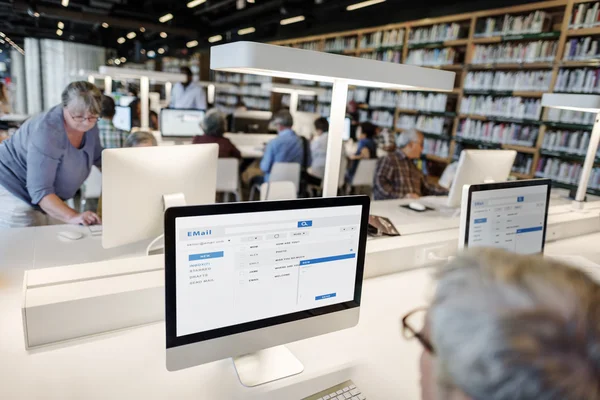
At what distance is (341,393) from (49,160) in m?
1.77

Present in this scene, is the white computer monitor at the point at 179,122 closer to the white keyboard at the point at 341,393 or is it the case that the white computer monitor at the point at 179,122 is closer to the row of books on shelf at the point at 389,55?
the row of books on shelf at the point at 389,55

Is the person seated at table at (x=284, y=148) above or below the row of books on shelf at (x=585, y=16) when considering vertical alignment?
below

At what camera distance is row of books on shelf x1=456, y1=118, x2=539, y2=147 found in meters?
4.91

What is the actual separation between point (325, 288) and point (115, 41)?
16307mm

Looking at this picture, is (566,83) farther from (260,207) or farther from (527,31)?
(260,207)

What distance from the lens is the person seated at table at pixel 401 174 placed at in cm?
335

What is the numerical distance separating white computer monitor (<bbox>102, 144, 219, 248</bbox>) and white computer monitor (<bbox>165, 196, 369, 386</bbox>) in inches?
26.7

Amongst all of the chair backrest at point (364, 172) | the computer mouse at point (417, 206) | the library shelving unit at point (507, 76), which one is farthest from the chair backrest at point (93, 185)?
the library shelving unit at point (507, 76)

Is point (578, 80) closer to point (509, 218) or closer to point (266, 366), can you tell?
point (509, 218)

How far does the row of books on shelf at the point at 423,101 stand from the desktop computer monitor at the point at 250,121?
2.11 metres

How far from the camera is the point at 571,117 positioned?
14.6 ft

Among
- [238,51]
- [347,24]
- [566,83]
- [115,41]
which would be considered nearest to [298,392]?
[238,51]

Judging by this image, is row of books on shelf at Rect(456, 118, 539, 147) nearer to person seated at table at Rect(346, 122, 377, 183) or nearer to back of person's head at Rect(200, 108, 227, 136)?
person seated at table at Rect(346, 122, 377, 183)

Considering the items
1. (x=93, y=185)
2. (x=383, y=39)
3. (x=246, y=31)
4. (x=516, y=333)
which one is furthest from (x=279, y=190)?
(x=246, y=31)
